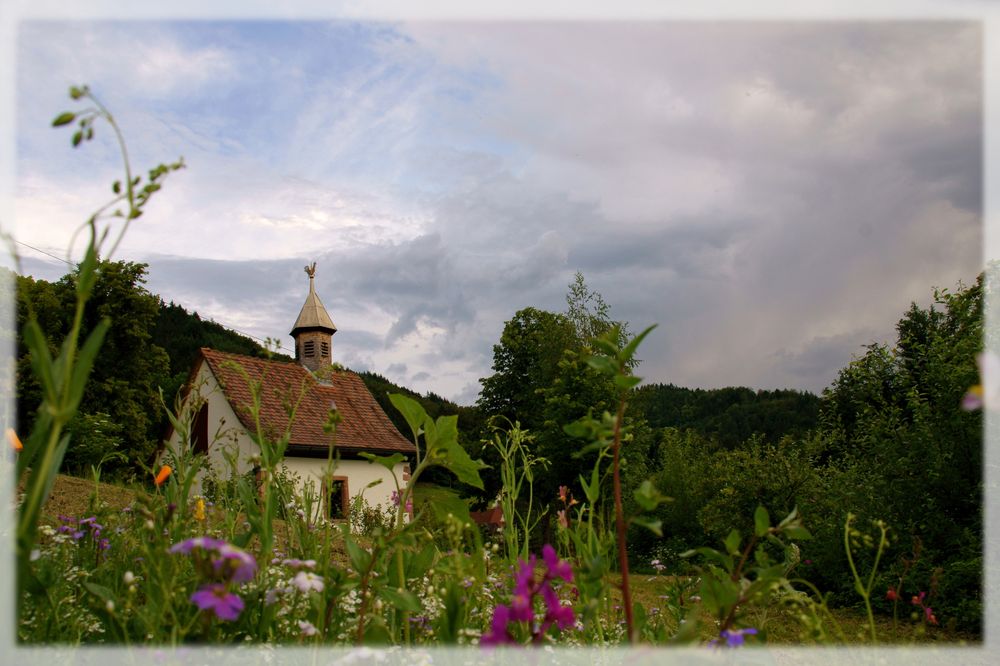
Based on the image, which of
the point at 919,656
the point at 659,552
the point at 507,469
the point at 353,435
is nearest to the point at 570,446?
the point at 659,552

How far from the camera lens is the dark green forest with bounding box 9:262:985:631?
707cm

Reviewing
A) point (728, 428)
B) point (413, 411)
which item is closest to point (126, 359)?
point (728, 428)

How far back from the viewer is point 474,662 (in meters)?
1.57

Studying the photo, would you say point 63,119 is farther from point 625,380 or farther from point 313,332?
point 313,332

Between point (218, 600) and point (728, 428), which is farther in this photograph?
point (728, 428)

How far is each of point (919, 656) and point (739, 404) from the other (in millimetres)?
16985

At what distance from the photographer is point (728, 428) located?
20.5 m

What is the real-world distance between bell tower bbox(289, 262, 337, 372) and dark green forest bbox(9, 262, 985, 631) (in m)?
1.70

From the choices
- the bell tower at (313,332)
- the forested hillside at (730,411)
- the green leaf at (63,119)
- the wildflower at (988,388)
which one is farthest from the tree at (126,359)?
the wildflower at (988,388)

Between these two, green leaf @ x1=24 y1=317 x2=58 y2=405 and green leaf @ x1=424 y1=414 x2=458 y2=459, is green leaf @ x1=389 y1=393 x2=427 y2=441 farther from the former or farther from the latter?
green leaf @ x1=24 y1=317 x2=58 y2=405

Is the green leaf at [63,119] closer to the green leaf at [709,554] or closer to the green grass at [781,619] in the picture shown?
the green leaf at [709,554]

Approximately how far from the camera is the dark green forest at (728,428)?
7.07m

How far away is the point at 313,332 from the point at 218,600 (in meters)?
26.0

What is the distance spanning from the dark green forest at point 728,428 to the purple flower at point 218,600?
40 cm
